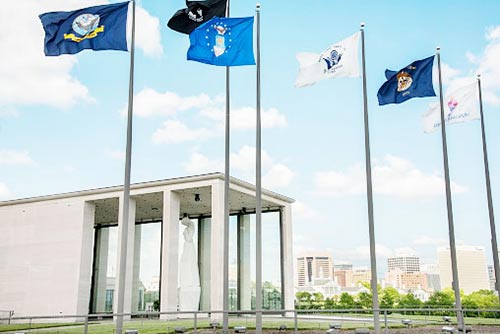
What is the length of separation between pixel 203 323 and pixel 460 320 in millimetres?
9893

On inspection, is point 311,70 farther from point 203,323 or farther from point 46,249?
point 46,249

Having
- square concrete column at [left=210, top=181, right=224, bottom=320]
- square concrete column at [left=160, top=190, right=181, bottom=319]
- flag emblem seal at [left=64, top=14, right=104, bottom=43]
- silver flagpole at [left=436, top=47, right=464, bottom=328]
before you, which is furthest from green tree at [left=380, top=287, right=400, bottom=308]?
flag emblem seal at [left=64, top=14, right=104, bottom=43]

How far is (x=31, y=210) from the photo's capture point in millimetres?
42719

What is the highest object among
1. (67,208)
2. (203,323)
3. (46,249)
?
(67,208)

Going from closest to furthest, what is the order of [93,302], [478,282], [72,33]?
1. [72,33]
2. [93,302]
3. [478,282]

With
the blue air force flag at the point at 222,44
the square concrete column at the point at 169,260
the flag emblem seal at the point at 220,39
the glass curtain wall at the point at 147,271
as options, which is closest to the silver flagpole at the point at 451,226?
the blue air force flag at the point at 222,44

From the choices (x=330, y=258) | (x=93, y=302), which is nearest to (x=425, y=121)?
(x=93, y=302)

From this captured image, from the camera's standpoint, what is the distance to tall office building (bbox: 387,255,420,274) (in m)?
134

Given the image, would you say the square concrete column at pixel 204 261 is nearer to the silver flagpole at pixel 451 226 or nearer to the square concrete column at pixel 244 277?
the square concrete column at pixel 244 277

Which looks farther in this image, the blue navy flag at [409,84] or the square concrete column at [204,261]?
the square concrete column at [204,261]

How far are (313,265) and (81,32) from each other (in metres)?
131

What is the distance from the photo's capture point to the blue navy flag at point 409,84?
1897cm

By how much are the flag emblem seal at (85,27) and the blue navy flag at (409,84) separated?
9808 millimetres

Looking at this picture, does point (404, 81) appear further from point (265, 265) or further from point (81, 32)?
point (265, 265)
